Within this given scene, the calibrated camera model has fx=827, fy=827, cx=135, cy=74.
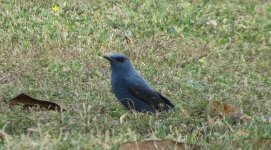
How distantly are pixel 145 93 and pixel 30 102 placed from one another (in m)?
1.00

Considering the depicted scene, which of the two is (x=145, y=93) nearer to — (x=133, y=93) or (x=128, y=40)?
(x=133, y=93)

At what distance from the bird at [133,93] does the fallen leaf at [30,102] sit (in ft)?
2.05

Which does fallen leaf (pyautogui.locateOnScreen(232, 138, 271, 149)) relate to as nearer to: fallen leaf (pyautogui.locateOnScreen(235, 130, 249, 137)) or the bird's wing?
fallen leaf (pyautogui.locateOnScreen(235, 130, 249, 137))

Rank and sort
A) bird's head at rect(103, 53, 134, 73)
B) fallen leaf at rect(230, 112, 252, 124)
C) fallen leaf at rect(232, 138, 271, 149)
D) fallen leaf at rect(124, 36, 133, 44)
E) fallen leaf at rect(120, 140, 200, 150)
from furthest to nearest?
fallen leaf at rect(124, 36, 133, 44)
bird's head at rect(103, 53, 134, 73)
fallen leaf at rect(230, 112, 252, 124)
fallen leaf at rect(232, 138, 271, 149)
fallen leaf at rect(120, 140, 200, 150)

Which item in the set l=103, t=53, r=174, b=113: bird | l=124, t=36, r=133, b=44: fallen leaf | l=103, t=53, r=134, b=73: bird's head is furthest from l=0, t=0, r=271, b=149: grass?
l=103, t=53, r=134, b=73: bird's head

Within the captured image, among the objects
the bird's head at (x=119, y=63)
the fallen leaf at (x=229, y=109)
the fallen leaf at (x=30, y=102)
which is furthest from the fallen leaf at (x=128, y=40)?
the fallen leaf at (x=30, y=102)

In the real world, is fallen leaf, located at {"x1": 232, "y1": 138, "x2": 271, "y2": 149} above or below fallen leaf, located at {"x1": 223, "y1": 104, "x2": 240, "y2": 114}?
below

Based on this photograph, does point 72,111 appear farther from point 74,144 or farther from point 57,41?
point 57,41

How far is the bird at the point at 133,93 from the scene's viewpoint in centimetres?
672

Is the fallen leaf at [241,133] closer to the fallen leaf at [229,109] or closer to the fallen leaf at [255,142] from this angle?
the fallen leaf at [255,142]

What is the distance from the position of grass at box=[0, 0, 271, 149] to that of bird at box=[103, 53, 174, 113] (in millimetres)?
148

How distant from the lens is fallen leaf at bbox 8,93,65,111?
6.29 meters

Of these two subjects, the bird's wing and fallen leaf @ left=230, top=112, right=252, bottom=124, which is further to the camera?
the bird's wing

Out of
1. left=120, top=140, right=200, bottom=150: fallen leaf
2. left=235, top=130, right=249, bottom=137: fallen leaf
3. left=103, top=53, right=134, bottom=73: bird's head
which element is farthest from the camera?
left=103, top=53, right=134, bottom=73: bird's head
